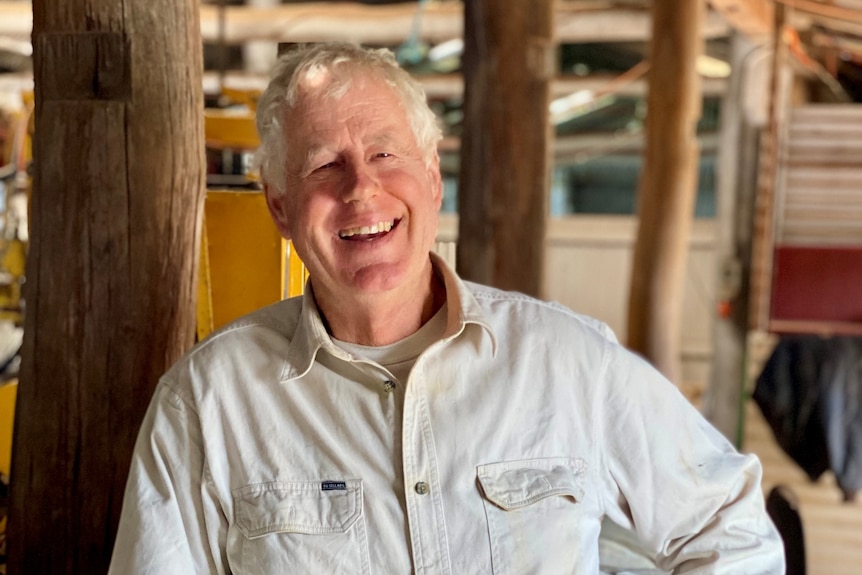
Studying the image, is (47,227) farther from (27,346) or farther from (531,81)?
(531,81)

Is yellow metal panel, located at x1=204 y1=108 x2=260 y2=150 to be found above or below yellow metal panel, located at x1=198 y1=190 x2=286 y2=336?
above

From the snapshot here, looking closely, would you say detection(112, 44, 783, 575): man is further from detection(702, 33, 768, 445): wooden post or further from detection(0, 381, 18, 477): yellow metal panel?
detection(702, 33, 768, 445): wooden post

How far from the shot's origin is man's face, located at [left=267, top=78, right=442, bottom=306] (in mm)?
1527

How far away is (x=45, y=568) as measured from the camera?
1792 mm

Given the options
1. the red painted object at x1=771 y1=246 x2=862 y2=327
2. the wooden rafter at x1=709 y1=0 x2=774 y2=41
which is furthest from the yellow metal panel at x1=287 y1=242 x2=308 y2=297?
the red painted object at x1=771 y1=246 x2=862 y2=327

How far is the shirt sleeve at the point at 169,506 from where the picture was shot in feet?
4.70

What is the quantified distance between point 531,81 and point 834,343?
229cm

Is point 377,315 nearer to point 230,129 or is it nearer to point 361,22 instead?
point 230,129

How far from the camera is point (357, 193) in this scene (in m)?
1.52

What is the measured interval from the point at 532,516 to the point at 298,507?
0.36m

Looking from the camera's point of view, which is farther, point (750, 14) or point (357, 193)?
point (750, 14)

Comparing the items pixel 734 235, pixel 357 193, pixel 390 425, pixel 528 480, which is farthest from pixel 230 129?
pixel 734 235

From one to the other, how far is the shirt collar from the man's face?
2.3 inches

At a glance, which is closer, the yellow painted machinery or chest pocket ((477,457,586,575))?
chest pocket ((477,457,586,575))
